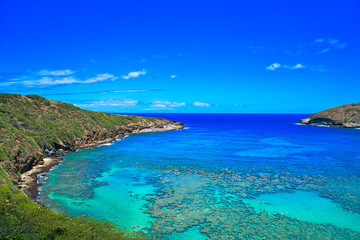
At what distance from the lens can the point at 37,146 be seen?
39812 mm

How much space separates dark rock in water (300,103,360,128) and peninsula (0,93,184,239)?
9934 cm

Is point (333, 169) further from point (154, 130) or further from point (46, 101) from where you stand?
point (154, 130)

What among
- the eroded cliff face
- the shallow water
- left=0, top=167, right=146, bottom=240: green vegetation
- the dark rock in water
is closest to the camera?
left=0, top=167, right=146, bottom=240: green vegetation

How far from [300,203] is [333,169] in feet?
55.7

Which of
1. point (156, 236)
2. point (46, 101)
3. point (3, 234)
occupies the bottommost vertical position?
point (156, 236)

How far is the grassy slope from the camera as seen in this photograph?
1427cm

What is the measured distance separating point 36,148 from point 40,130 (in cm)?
1260

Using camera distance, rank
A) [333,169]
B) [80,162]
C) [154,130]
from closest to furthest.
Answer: [333,169] < [80,162] < [154,130]

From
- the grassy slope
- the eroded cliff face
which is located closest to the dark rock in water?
the eroded cliff face

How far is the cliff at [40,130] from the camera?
105ft

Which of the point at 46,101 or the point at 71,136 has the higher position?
the point at 46,101

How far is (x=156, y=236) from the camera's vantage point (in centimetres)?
1759

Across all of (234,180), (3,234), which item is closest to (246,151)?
(234,180)

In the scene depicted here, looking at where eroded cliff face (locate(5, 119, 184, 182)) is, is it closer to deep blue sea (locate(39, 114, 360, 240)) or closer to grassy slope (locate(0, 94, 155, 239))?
grassy slope (locate(0, 94, 155, 239))
